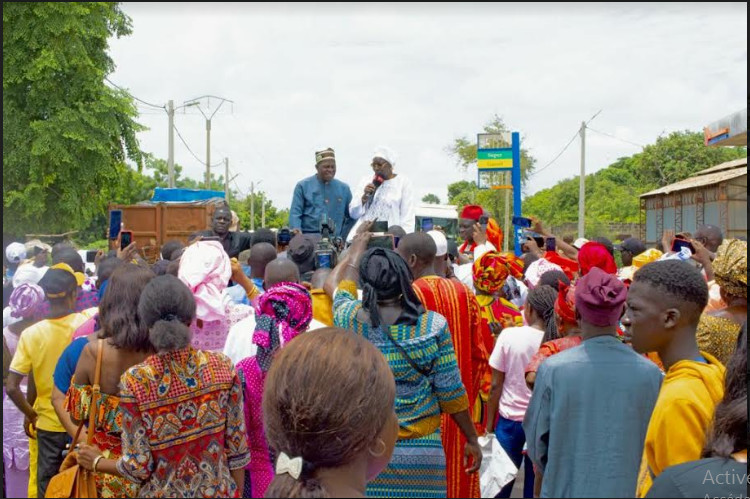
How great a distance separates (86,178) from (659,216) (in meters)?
25.2

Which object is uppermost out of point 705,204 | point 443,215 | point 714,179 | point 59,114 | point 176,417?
point 59,114

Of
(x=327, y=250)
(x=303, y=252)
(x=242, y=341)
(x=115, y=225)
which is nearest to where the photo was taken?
(x=242, y=341)

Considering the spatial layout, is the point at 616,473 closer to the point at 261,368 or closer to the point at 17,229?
the point at 261,368

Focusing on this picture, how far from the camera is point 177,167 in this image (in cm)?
7038

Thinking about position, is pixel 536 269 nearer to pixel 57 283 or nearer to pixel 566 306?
pixel 566 306

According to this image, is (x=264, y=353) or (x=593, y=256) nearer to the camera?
(x=264, y=353)

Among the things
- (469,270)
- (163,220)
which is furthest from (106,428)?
(163,220)

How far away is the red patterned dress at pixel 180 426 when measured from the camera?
3.11m

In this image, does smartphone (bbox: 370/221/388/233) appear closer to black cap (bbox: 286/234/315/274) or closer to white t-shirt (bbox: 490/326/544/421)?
black cap (bbox: 286/234/315/274)

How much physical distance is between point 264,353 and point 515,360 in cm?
183

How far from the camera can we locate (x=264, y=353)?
3732mm

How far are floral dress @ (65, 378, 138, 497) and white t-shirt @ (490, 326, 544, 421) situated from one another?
7.94ft

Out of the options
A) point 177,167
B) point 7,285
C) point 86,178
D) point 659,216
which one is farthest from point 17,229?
point 177,167

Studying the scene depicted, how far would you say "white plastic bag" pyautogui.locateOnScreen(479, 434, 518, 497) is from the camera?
4414 mm
